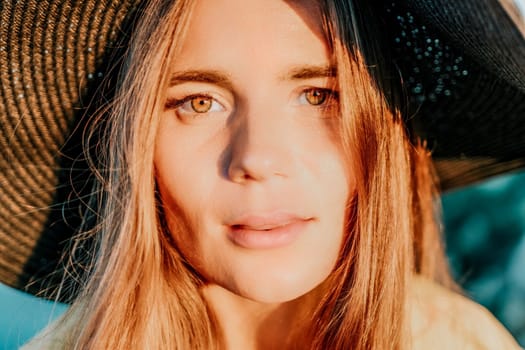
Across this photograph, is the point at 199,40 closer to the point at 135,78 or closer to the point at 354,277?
the point at 135,78

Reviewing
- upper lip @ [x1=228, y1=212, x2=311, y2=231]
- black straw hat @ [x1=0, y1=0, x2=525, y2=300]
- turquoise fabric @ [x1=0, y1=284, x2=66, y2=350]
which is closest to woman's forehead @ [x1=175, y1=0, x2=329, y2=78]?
black straw hat @ [x1=0, y1=0, x2=525, y2=300]

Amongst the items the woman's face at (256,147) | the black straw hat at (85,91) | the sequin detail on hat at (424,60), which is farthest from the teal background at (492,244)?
the woman's face at (256,147)

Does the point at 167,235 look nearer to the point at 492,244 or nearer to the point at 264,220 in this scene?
the point at 264,220

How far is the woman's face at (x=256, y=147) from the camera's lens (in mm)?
1275

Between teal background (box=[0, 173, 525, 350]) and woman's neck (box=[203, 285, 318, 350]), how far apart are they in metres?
1.02

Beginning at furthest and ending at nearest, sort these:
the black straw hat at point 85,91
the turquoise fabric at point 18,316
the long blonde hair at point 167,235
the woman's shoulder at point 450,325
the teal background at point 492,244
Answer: the teal background at point 492,244
the turquoise fabric at point 18,316
the woman's shoulder at point 450,325
the long blonde hair at point 167,235
the black straw hat at point 85,91

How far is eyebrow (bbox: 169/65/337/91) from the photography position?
1.29 metres

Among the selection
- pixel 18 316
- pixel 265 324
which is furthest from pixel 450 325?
pixel 18 316

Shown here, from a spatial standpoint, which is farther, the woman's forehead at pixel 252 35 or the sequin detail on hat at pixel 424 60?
the sequin detail on hat at pixel 424 60

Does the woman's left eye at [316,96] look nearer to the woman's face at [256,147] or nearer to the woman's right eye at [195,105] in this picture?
the woman's face at [256,147]

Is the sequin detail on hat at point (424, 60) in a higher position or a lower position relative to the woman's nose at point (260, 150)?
higher

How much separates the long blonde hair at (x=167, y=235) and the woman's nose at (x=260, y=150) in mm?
140

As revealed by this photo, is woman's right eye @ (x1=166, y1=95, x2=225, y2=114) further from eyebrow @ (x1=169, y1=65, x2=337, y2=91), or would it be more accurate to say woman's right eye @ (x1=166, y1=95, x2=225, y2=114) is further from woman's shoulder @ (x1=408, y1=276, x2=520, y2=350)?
woman's shoulder @ (x1=408, y1=276, x2=520, y2=350)

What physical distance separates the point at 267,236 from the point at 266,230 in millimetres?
11
